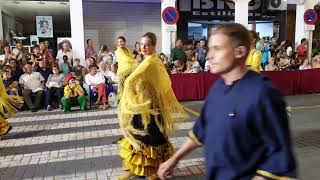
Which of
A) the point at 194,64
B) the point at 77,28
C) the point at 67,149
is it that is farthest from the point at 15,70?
the point at 194,64

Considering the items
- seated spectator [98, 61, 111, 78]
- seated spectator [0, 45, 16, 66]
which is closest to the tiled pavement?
seated spectator [98, 61, 111, 78]

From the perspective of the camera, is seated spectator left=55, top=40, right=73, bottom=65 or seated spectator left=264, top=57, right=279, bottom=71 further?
seated spectator left=264, top=57, right=279, bottom=71

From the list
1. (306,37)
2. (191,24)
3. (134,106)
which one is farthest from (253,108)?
(191,24)

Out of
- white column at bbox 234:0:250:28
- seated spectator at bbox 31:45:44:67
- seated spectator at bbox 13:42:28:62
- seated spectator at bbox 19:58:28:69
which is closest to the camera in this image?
seated spectator at bbox 19:58:28:69

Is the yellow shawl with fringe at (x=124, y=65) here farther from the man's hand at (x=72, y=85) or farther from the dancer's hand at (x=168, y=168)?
the man's hand at (x=72, y=85)

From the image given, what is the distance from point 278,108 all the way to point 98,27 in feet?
45.1

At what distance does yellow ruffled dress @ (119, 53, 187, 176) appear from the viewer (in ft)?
14.1

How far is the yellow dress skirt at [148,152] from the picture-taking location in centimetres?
438

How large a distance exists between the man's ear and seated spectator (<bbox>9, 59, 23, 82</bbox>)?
989cm

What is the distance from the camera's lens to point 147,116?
433 centimetres

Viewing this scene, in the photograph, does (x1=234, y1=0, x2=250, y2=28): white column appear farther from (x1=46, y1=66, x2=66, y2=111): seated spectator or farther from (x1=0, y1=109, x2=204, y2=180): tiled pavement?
(x1=0, y1=109, x2=204, y2=180): tiled pavement

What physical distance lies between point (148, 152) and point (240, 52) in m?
2.72

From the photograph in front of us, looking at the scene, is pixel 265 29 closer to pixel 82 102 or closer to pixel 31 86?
pixel 82 102

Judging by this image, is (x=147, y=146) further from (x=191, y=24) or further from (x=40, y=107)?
(x=191, y=24)
